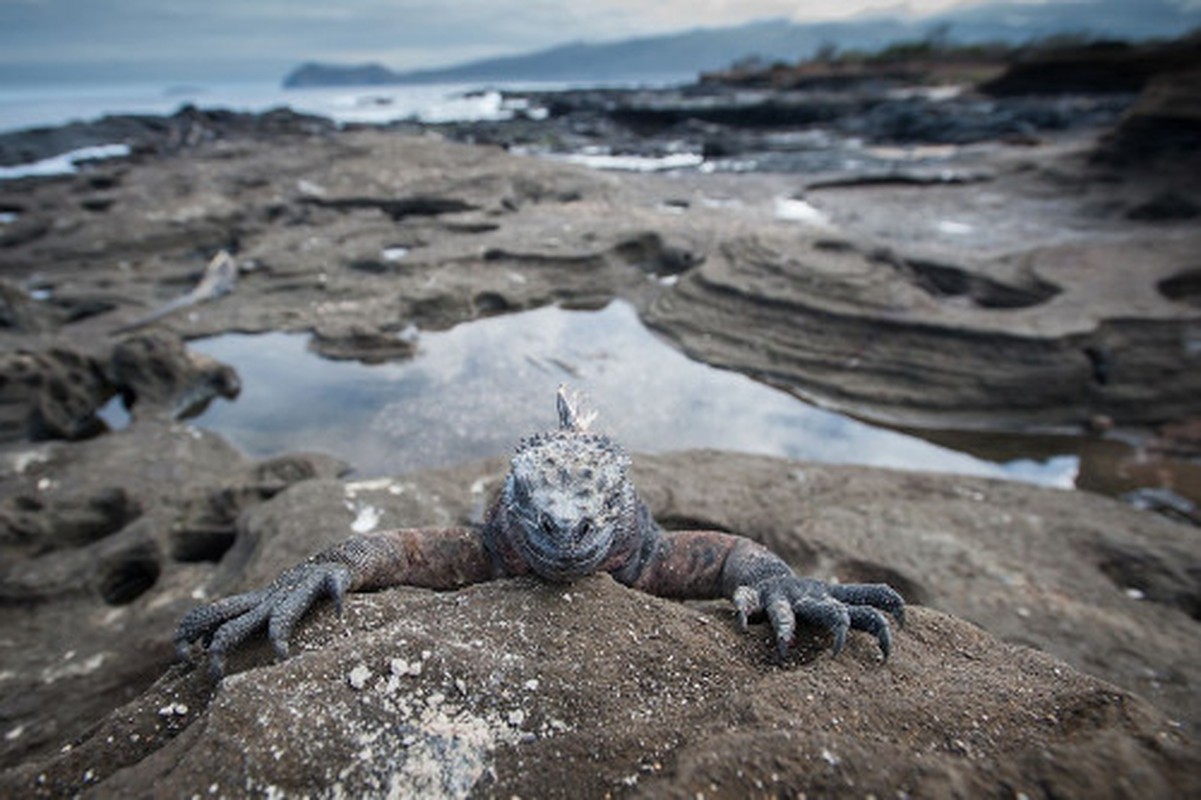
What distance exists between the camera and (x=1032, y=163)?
1445cm

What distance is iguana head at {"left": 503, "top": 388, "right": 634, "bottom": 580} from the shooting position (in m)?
2.07

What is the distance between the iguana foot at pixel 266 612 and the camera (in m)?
2.05

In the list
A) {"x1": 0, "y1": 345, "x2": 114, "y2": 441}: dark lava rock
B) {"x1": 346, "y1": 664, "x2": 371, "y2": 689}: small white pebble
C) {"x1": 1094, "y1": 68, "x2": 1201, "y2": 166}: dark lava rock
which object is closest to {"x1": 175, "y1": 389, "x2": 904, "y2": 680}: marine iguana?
{"x1": 346, "y1": 664, "x2": 371, "y2": 689}: small white pebble

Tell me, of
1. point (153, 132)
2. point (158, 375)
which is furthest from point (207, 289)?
point (153, 132)

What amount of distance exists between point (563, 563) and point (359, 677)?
705 millimetres

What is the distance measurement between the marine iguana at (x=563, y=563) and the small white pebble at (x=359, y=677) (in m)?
0.42

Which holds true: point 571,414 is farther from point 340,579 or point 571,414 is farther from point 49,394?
point 49,394

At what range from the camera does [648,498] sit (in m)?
4.36

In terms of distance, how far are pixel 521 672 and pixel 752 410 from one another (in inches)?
204

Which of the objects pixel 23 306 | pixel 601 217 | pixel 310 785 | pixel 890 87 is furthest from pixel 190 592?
pixel 890 87

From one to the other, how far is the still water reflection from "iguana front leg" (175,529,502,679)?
108 inches

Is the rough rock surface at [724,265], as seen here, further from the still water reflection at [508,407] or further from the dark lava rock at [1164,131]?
the dark lava rock at [1164,131]

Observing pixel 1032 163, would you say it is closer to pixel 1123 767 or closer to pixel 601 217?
pixel 601 217

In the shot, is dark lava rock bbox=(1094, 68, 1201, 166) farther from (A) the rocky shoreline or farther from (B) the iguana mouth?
(B) the iguana mouth
